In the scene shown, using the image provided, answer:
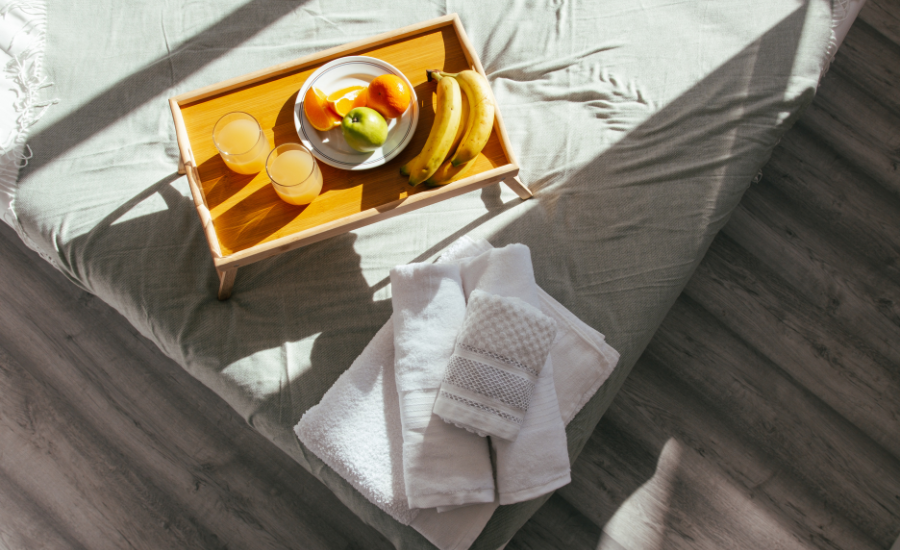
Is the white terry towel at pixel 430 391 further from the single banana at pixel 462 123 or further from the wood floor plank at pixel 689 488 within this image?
the wood floor plank at pixel 689 488

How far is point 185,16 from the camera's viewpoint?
1.34 metres

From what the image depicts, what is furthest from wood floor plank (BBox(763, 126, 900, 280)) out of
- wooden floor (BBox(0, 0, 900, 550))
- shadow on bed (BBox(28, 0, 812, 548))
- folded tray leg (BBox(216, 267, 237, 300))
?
folded tray leg (BBox(216, 267, 237, 300))

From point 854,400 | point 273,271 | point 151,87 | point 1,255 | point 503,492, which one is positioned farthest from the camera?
point 1,255

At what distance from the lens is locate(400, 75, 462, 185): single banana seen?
3.23 ft

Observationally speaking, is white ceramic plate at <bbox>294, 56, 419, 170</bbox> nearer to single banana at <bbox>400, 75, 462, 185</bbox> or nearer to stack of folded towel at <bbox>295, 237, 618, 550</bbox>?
single banana at <bbox>400, 75, 462, 185</bbox>

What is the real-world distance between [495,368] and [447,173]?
40 centimetres

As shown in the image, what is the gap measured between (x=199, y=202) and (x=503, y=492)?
32.5 inches

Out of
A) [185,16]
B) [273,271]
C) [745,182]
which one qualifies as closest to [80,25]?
[185,16]

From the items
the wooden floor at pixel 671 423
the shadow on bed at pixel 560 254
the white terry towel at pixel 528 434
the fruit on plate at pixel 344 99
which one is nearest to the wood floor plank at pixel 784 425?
the wooden floor at pixel 671 423

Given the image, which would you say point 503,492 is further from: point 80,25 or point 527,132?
point 80,25

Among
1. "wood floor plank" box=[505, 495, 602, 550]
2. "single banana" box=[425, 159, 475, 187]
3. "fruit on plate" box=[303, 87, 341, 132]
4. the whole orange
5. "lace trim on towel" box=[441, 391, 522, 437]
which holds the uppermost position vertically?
the whole orange

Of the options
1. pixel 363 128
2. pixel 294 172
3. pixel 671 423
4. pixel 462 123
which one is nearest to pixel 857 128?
pixel 671 423

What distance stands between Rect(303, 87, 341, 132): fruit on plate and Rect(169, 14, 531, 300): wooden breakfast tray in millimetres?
60

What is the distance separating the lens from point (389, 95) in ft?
→ 3.27
